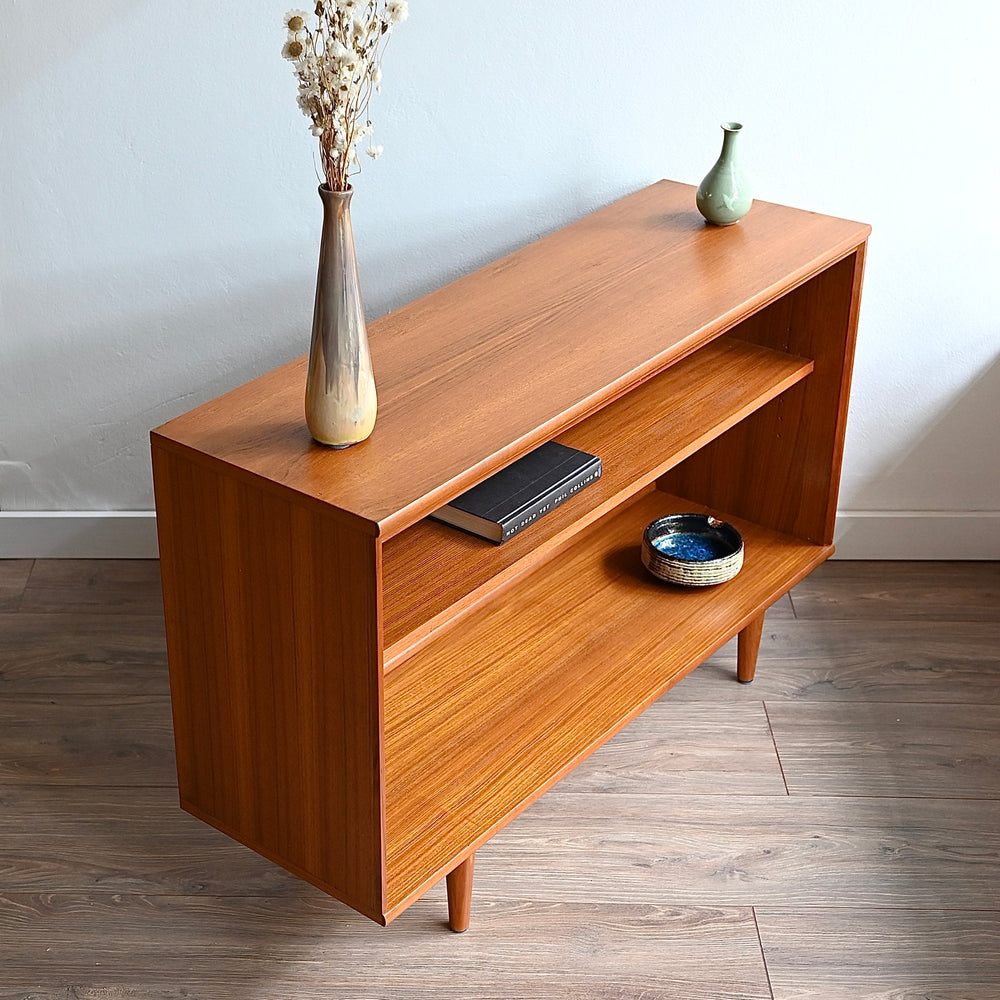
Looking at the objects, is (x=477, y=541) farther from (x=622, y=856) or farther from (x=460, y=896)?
(x=622, y=856)

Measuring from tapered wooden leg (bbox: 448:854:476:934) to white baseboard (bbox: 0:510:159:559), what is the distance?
1.15 metres

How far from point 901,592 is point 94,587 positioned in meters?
1.65

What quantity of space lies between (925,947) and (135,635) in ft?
4.93

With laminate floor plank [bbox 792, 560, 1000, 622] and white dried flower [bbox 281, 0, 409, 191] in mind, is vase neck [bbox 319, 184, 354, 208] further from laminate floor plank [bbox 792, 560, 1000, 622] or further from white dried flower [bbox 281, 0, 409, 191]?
laminate floor plank [bbox 792, 560, 1000, 622]

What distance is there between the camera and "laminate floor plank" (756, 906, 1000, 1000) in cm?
183

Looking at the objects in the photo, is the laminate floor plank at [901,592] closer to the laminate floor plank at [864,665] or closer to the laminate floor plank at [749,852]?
the laminate floor plank at [864,665]

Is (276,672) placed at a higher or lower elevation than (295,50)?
lower

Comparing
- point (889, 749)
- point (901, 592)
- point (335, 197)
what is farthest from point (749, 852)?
point (335, 197)

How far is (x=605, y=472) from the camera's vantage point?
1896mm

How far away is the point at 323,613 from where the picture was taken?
1499 mm

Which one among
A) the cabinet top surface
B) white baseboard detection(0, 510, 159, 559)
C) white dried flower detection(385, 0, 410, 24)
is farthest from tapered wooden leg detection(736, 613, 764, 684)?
white dried flower detection(385, 0, 410, 24)

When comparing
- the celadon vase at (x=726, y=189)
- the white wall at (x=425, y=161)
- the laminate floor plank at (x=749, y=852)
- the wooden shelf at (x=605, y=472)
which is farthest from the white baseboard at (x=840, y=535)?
the celadon vase at (x=726, y=189)

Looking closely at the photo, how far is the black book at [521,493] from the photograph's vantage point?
5.70ft

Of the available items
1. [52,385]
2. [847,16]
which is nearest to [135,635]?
[52,385]
